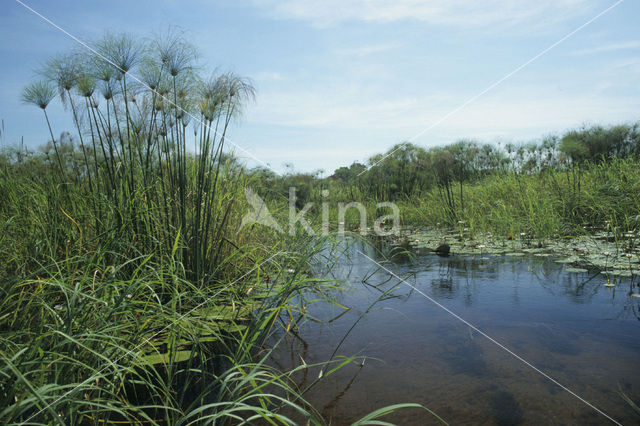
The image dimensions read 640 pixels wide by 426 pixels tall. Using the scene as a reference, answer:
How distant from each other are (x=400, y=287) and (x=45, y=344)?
2.31 metres

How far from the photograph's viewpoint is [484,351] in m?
1.81

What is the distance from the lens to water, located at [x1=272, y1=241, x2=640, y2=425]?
4.60 ft

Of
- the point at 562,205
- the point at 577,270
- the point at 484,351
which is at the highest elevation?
the point at 562,205

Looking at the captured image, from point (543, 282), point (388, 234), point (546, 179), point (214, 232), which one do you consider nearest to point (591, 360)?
point (543, 282)

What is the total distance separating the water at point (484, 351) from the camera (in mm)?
1401

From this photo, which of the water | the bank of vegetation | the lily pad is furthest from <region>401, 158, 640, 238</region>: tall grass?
the water

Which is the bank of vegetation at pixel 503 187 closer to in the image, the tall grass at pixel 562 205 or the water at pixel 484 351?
the tall grass at pixel 562 205

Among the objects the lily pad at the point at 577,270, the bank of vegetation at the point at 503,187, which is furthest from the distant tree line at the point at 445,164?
the lily pad at the point at 577,270

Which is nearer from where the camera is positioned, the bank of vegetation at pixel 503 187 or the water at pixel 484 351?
the water at pixel 484 351

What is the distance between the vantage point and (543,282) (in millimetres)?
2867

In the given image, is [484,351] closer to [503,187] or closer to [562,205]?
A: [562,205]

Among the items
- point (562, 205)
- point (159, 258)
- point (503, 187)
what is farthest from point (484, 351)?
point (503, 187)

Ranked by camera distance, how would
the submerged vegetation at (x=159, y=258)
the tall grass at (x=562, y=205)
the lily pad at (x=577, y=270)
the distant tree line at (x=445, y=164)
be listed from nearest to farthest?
the submerged vegetation at (x=159, y=258)
the lily pad at (x=577, y=270)
the tall grass at (x=562, y=205)
the distant tree line at (x=445, y=164)

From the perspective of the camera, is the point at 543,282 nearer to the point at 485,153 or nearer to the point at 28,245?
the point at 28,245
